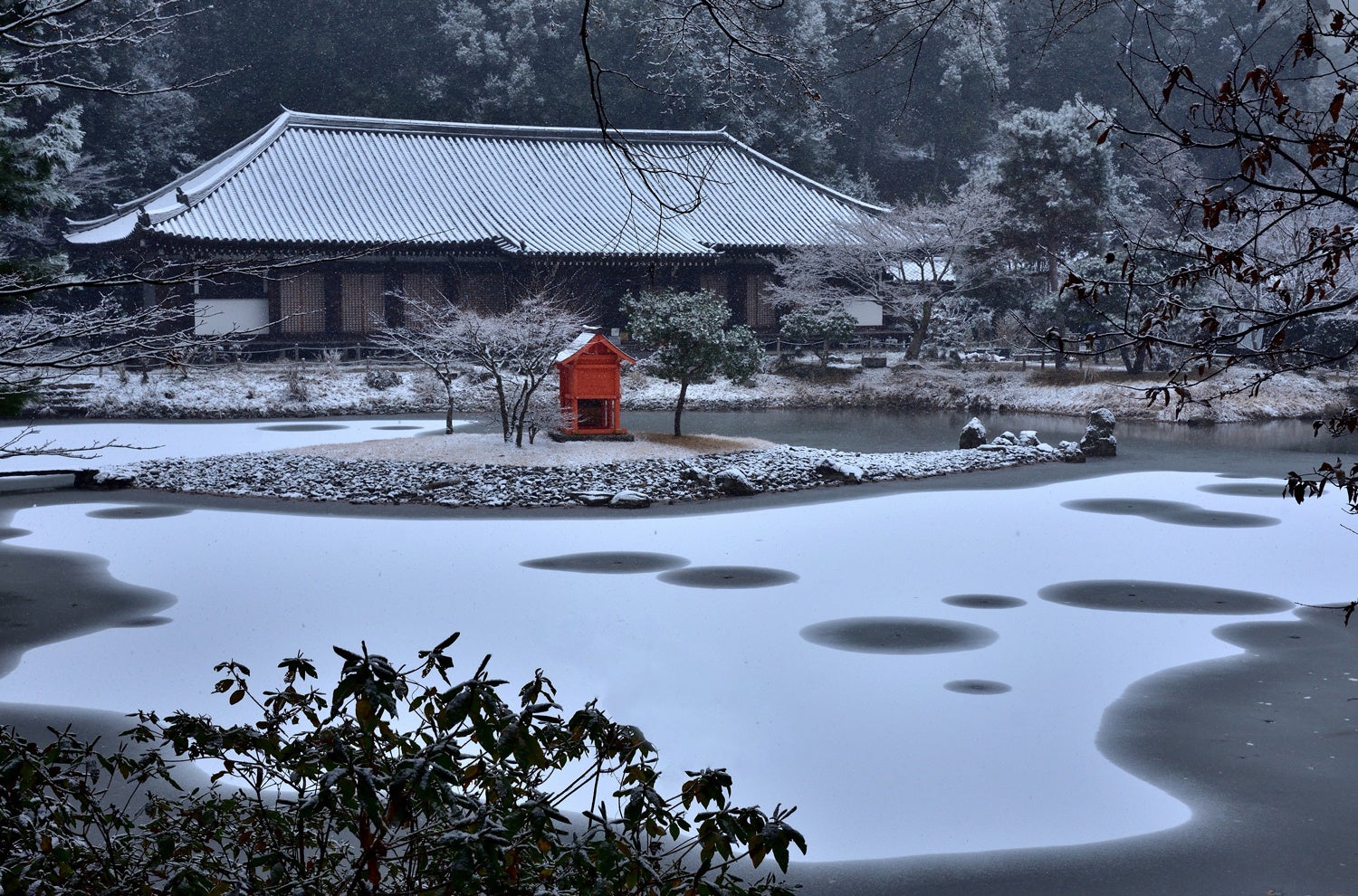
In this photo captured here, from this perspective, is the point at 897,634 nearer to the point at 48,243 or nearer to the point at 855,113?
the point at 48,243

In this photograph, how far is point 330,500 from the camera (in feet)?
42.5

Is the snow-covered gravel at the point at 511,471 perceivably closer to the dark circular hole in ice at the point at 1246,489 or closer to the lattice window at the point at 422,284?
the dark circular hole in ice at the point at 1246,489

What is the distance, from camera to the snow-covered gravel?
1316cm

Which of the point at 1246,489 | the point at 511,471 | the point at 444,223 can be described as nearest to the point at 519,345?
the point at 511,471

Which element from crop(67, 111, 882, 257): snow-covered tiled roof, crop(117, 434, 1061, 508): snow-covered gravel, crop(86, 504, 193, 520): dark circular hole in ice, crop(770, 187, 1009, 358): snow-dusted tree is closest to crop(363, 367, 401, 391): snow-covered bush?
crop(67, 111, 882, 257): snow-covered tiled roof

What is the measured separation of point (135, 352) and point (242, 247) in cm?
2174

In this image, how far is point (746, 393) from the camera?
2503 cm

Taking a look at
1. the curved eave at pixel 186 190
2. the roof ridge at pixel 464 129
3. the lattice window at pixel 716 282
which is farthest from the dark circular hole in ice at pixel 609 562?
the roof ridge at pixel 464 129

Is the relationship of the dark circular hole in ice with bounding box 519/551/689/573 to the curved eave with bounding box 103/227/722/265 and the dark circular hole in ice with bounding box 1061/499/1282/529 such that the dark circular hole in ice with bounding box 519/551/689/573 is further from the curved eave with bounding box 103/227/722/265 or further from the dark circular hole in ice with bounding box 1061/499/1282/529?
the curved eave with bounding box 103/227/722/265

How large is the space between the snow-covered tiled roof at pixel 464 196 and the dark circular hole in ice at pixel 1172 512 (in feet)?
43.0

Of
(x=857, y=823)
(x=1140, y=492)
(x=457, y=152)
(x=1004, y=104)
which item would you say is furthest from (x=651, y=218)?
(x=857, y=823)

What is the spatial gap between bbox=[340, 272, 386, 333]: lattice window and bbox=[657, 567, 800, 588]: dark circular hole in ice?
18.4m

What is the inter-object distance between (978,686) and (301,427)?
1563cm

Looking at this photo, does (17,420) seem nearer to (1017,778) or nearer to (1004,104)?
(1017,778)
